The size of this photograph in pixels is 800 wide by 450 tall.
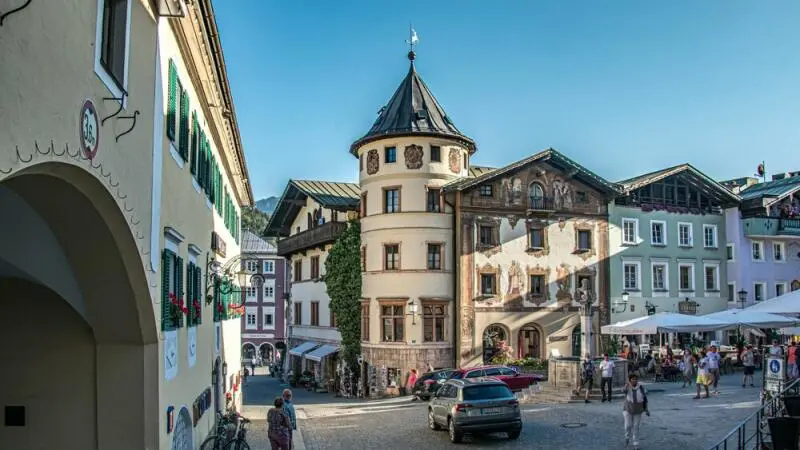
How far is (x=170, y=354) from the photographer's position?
37.3 ft

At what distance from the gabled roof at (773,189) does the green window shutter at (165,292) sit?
44.1 m

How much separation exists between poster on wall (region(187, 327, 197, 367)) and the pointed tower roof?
2635cm

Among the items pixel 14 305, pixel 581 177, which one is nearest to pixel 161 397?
pixel 14 305

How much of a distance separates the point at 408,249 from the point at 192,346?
84.2 feet

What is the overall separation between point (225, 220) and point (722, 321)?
68.0 ft

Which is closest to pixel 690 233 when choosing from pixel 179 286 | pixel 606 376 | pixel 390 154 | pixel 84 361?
pixel 390 154

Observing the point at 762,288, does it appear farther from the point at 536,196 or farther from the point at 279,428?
the point at 279,428

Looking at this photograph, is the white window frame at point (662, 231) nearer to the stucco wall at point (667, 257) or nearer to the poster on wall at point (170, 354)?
the stucco wall at point (667, 257)

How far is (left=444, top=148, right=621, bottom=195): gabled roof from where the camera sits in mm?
40250

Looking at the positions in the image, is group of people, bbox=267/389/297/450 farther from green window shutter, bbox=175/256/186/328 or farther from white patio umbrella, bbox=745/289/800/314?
white patio umbrella, bbox=745/289/800/314

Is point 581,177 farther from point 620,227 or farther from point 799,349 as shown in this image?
point 799,349

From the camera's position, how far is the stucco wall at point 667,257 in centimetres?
4453

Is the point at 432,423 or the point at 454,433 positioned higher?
the point at 454,433

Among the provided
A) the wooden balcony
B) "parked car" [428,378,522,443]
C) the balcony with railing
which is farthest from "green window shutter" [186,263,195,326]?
the balcony with railing
